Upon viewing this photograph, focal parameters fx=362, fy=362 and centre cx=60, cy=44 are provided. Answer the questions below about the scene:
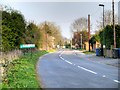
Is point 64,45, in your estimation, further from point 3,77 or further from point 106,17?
point 3,77

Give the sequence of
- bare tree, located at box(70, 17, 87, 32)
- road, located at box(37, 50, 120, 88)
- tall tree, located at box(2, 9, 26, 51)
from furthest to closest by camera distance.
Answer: bare tree, located at box(70, 17, 87, 32) → tall tree, located at box(2, 9, 26, 51) → road, located at box(37, 50, 120, 88)

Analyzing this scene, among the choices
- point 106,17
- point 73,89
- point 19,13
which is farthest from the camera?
point 106,17

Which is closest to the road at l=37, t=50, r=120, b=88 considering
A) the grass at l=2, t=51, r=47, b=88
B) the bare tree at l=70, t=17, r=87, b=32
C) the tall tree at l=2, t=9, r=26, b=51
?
the grass at l=2, t=51, r=47, b=88

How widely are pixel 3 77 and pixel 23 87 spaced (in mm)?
2701

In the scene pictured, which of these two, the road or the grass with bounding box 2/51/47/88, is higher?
the grass with bounding box 2/51/47/88

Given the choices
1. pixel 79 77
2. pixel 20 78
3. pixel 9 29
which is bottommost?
pixel 79 77

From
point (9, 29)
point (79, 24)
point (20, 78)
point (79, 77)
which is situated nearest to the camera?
point (20, 78)

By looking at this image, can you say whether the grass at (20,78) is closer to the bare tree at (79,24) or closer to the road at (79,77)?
the road at (79,77)

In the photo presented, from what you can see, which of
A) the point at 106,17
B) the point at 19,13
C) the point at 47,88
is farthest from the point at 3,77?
the point at 106,17

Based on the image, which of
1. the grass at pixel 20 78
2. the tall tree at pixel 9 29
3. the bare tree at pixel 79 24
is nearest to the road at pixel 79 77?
the grass at pixel 20 78

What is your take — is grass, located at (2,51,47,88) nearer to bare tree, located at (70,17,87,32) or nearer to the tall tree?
the tall tree

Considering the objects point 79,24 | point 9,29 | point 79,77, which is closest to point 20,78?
point 79,77

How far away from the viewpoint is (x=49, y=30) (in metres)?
127

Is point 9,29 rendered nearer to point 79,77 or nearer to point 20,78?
point 79,77
